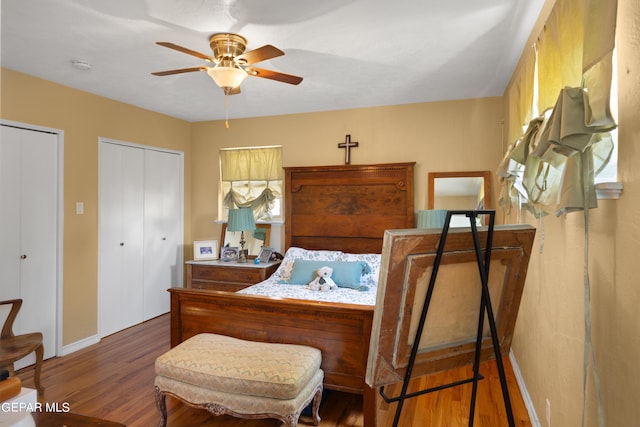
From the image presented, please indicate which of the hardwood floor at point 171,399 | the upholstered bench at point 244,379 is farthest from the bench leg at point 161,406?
the hardwood floor at point 171,399

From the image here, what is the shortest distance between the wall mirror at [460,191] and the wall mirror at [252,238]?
6.50ft

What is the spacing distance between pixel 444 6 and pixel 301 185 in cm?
258

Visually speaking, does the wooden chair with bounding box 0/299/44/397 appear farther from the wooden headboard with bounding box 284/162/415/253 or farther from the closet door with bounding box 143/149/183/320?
the wooden headboard with bounding box 284/162/415/253

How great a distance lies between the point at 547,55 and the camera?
1.78 metres

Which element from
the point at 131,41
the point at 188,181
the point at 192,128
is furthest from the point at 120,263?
the point at 131,41

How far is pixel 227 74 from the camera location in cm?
233

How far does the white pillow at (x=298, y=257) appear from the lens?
3.84 meters

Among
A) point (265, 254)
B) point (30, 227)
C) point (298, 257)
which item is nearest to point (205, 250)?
point (265, 254)

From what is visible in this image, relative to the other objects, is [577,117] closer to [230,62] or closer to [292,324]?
[292,324]

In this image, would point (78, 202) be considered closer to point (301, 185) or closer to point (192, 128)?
point (192, 128)

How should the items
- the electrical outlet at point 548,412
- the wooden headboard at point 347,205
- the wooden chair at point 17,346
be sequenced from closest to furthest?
the electrical outlet at point 548,412 < the wooden chair at point 17,346 < the wooden headboard at point 347,205

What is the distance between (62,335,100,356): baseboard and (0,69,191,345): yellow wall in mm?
36

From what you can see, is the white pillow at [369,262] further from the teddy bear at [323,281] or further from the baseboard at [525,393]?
the baseboard at [525,393]

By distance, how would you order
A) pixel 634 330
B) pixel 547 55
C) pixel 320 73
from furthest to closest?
pixel 320 73, pixel 547 55, pixel 634 330
